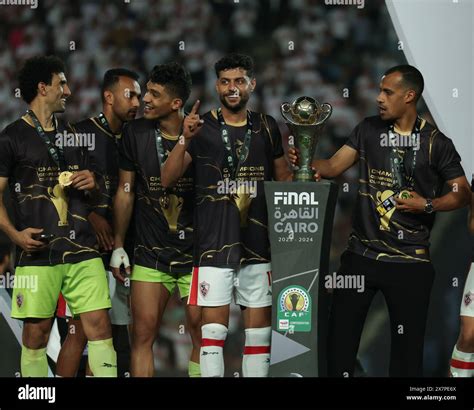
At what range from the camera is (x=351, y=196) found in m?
7.80

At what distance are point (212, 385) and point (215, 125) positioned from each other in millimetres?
1498

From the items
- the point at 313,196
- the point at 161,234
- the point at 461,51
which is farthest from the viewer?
the point at 461,51

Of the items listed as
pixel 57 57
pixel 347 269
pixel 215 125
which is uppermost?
pixel 57 57

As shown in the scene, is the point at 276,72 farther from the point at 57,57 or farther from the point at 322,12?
the point at 57,57

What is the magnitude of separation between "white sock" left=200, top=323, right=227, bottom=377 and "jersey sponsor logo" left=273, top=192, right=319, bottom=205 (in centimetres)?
85

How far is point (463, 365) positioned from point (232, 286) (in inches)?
56.9

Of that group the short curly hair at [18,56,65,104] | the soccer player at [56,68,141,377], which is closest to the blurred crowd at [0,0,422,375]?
the soccer player at [56,68,141,377]

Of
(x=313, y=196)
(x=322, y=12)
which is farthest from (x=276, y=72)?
(x=313, y=196)

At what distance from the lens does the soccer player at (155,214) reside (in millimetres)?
6953

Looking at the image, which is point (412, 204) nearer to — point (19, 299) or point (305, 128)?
point (305, 128)

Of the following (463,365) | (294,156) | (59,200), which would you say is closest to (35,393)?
(59,200)

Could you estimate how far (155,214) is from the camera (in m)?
6.99

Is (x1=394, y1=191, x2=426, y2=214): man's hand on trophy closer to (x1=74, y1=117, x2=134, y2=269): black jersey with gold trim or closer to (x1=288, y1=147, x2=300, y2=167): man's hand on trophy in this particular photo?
(x1=288, y1=147, x2=300, y2=167): man's hand on trophy

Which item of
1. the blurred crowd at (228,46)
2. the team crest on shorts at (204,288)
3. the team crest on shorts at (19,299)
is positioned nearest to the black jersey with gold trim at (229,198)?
the team crest on shorts at (204,288)
